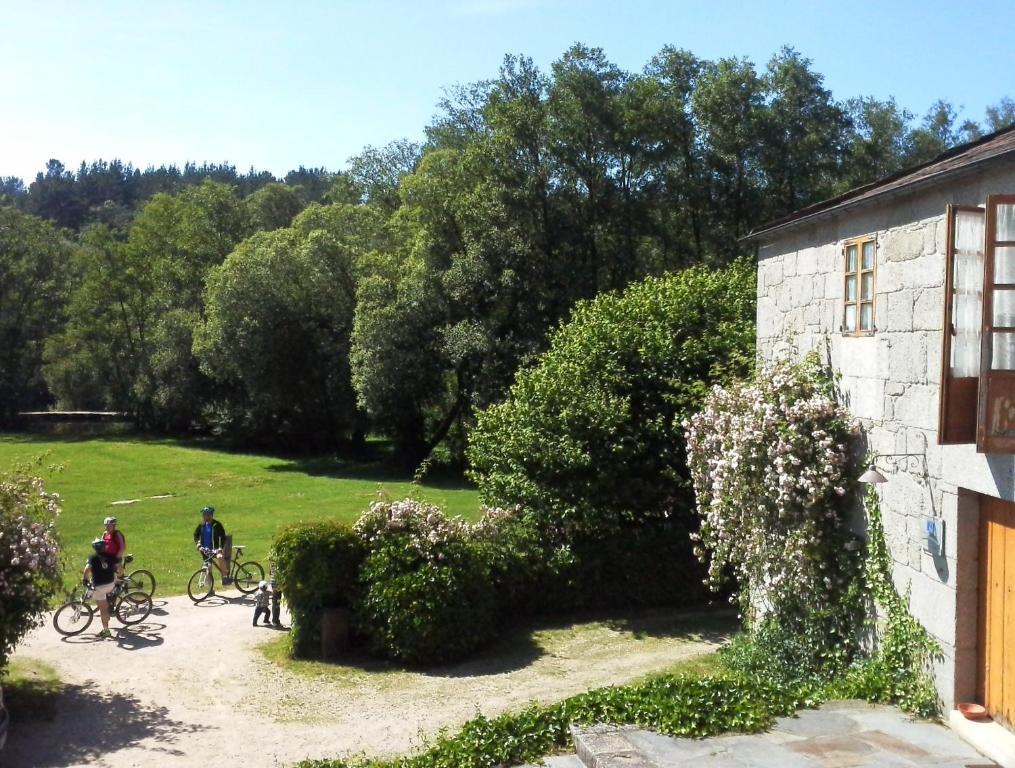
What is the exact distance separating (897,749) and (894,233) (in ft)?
14.6

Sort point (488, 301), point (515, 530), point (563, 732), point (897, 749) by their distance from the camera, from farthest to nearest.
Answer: point (488, 301) < point (515, 530) < point (563, 732) < point (897, 749)

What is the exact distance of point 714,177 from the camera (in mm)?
35312

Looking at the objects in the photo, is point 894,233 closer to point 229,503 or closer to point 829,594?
point 829,594

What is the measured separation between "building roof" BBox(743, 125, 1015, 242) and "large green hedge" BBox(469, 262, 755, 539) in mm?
4747

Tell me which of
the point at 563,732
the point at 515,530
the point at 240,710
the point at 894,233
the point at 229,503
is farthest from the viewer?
the point at 229,503

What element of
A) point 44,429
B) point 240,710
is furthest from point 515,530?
point 44,429

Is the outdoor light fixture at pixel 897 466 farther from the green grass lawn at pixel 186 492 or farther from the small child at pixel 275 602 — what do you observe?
the small child at pixel 275 602

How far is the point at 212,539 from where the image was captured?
18906 mm

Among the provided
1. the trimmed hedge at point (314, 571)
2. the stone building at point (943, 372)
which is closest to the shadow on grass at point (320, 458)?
the trimmed hedge at point (314, 571)

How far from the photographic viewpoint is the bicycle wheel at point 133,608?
16267 millimetres

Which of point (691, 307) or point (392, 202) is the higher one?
point (392, 202)

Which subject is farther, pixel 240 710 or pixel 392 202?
pixel 392 202

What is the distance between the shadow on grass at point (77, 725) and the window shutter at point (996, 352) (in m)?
8.75

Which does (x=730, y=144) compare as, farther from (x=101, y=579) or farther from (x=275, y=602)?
(x=101, y=579)
